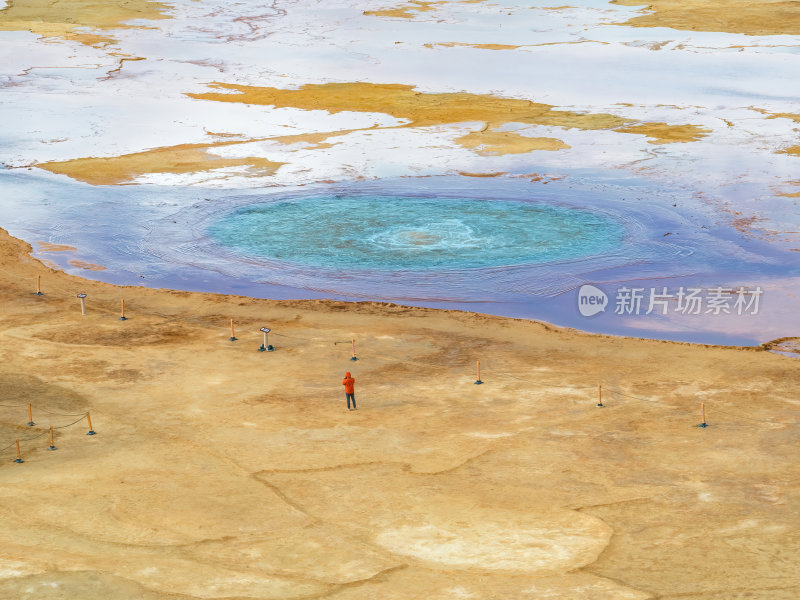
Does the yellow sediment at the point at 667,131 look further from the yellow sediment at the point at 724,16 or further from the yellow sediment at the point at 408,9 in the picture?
the yellow sediment at the point at 408,9

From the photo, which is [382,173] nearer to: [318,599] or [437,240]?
[437,240]

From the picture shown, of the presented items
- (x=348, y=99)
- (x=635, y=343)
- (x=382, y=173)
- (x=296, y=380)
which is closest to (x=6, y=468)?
(x=296, y=380)

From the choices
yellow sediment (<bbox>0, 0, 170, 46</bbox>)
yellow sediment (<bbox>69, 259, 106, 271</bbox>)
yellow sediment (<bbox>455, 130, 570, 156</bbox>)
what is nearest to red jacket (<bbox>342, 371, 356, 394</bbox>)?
yellow sediment (<bbox>69, 259, 106, 271</bbox>)

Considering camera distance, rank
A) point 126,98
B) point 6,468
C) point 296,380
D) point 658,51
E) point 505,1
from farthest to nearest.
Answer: point 505,1
point 658,51
point 126,98
point 296,380
point 6,468

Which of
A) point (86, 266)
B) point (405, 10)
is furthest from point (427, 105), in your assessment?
point (405, 10)

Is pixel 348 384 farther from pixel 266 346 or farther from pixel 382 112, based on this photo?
pixel 382 112

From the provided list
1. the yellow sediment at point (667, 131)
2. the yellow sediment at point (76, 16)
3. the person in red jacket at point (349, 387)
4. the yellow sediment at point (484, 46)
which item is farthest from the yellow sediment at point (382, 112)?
the person in red jacket at point (349, 387)
